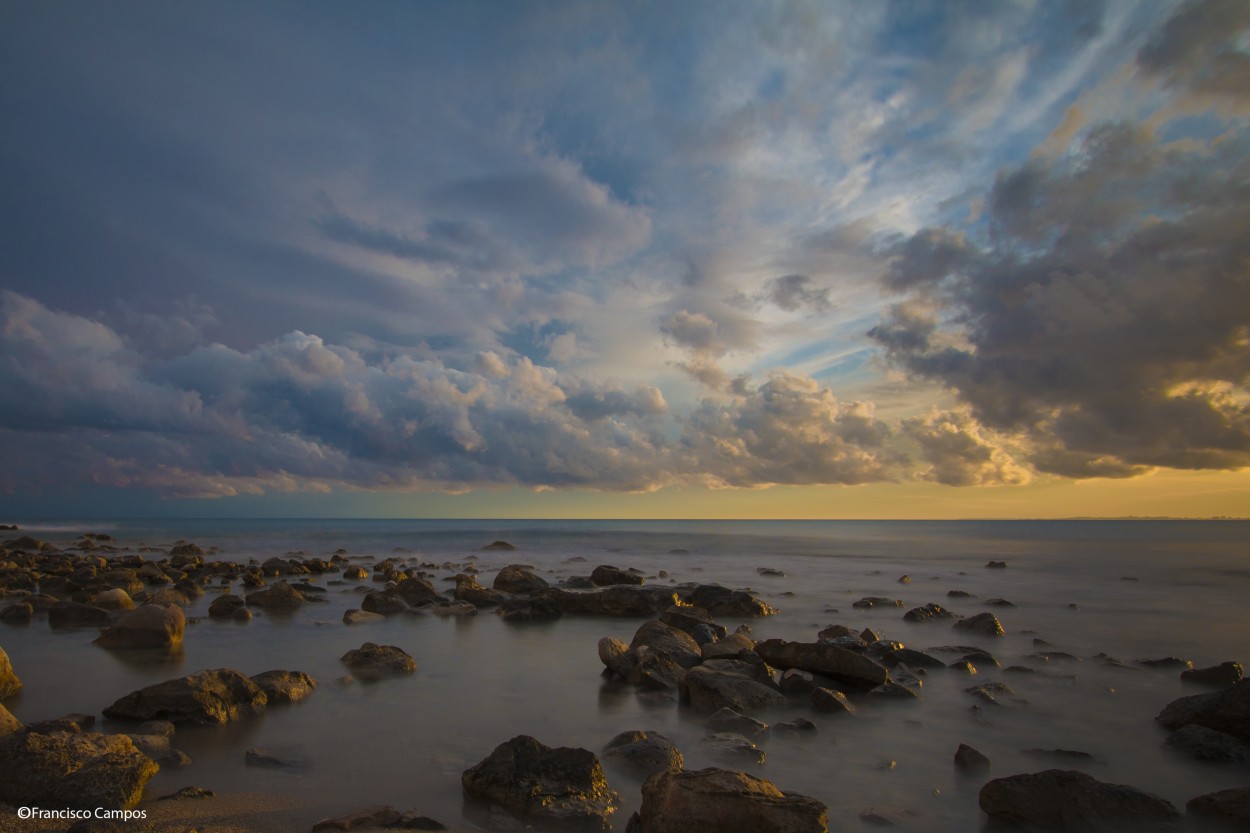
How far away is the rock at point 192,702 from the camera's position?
7602 mm

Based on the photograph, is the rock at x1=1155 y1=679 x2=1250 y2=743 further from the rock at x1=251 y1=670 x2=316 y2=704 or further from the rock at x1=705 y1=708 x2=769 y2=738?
the rock at x1=251 y1=670 x2=316 y2=704

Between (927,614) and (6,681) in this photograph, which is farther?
(927,614)

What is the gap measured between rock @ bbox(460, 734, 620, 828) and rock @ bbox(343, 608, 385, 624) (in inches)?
434

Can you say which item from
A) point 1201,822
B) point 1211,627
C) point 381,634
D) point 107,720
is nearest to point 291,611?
point 381,634

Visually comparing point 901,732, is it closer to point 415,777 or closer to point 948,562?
point 415,777

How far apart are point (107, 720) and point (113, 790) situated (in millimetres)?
3454

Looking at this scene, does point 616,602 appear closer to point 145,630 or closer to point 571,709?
point 571,709

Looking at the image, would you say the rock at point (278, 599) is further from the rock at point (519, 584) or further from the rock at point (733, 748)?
the rock at point (733, 748)

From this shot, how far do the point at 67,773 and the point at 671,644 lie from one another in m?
8.21

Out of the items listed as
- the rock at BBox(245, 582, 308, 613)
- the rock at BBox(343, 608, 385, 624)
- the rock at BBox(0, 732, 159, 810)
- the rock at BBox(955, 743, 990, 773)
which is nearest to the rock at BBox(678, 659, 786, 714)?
the rock at BBox(955, 743, 990, 773)

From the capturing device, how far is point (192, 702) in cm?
761

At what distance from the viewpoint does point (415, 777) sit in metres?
6.34

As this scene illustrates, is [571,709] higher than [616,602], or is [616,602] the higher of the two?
[571,709]

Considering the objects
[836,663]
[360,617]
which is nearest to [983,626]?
[836,663]
